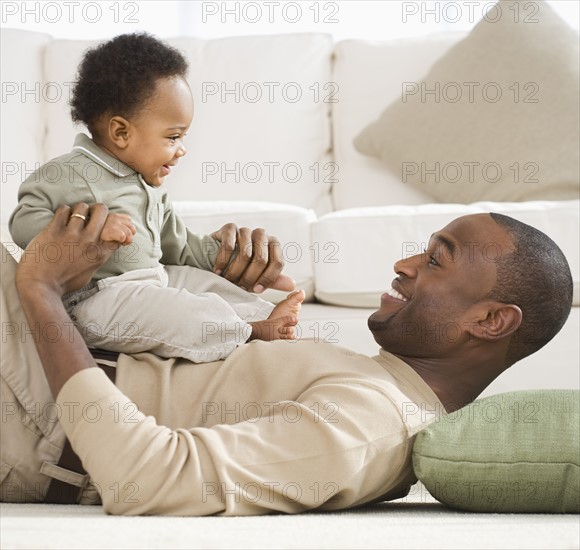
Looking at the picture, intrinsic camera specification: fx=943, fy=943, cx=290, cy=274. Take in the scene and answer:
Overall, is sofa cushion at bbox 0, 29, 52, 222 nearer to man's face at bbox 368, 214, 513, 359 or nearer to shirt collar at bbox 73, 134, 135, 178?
shirt collar at bbox 73, 134, 135, 178

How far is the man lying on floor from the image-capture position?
1268mm

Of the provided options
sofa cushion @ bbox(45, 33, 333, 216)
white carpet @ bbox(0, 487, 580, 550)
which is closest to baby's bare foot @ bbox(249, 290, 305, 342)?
white carpet @ bbox(0, 487, 580, 550)

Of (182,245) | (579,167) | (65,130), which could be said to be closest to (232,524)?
(182,245)

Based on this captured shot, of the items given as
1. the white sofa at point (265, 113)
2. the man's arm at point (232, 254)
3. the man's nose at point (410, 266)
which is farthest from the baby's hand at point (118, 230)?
the white sofa at point (265, 113)

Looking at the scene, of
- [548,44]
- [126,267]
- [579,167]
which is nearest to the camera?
[126,267]

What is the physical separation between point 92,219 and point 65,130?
185 centimetres

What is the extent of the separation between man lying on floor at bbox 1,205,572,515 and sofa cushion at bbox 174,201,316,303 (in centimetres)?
90

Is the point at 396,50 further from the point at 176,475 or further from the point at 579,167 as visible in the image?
the point at 176,475

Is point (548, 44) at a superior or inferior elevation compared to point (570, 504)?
superior

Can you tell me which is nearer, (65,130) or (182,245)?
(182,245)

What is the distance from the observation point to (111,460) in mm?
1249

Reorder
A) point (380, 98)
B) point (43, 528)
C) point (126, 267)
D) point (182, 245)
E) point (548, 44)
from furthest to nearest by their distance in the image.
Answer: point (380, 98), point (548, 44), point (182, 245), point (126, 267), point (43, 528)

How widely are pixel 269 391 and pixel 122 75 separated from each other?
2.21 ft

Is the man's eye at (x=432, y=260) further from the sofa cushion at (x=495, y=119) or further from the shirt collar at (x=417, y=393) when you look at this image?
the sofa cushion at (x=495, y=119)
